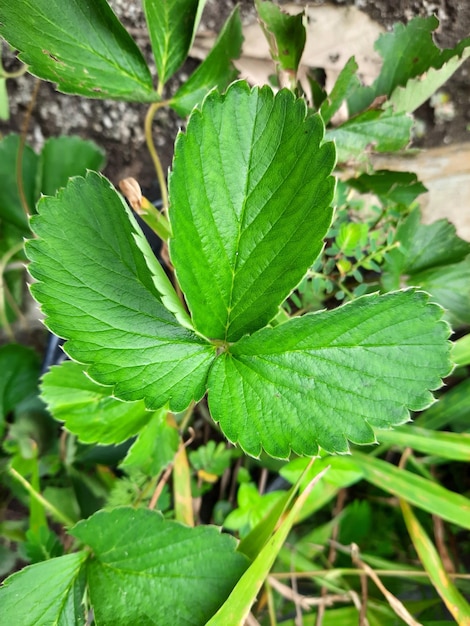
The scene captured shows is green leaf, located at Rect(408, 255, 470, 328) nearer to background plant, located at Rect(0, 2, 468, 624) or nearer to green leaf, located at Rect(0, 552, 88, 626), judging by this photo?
background plant, located at Rect(0, 2, 468, 624)

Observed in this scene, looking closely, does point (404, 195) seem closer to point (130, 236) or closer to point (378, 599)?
point (130, 236)

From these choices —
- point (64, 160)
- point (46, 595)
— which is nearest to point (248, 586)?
point (46, 595)

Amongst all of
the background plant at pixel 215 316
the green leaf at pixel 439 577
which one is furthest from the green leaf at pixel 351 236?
the green leaf at pixel 439 577

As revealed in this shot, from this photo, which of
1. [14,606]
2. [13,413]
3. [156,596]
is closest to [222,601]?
[156,596]

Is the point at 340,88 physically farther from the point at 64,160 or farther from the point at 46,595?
the point at 46,595

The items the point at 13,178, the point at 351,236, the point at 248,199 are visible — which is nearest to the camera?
the point at 248,199

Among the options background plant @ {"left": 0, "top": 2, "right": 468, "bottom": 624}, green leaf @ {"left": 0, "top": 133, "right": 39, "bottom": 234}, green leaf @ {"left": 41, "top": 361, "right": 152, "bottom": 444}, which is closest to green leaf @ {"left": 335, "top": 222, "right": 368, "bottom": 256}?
background plant @ {"left": 0, "top": 2, "right": 468, "bottom": 624}
